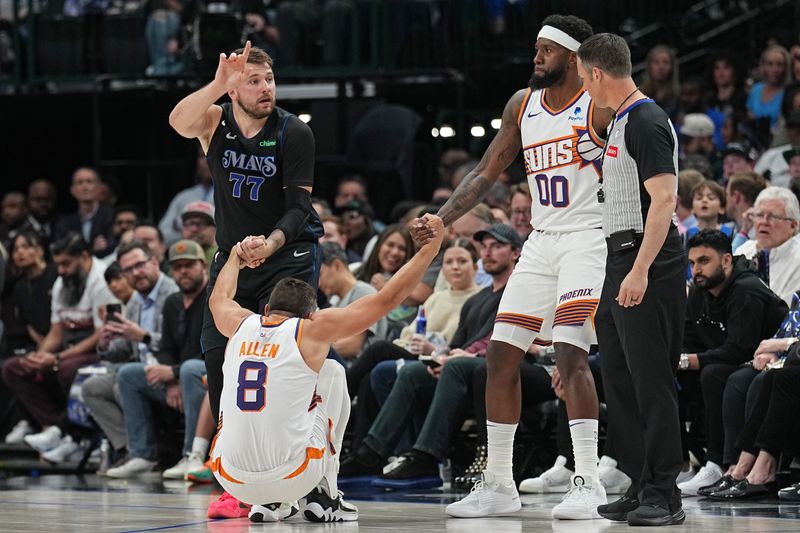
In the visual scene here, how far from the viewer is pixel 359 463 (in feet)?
28.3

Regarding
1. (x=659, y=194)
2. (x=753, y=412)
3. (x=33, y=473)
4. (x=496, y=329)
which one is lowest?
(x=33, y=473)

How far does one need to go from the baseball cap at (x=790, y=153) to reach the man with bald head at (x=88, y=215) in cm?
668

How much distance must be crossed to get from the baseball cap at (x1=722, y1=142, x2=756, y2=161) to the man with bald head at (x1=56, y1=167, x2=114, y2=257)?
6184mm

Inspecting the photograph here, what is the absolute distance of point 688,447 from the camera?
8.11 meters

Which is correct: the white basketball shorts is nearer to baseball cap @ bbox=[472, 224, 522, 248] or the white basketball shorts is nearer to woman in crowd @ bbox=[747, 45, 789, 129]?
baseball cap @ bbox=[472, 224, 522, 248]

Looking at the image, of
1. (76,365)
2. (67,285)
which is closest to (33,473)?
(76,365)

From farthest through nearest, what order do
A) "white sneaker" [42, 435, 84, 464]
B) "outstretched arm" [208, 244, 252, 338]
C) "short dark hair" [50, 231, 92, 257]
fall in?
"short dark hair" [50, 231, 92, 257] < "white sneaker" [42, 435, 84, 464] < "outstretched arm" [208, 244, 252, 338]

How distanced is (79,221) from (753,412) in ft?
27.5

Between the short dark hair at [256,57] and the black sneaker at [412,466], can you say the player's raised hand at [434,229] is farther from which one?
the black sneaker at [412,466]

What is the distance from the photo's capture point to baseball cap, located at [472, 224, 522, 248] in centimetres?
858

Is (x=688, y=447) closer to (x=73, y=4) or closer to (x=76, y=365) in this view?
(x=76, y=365)

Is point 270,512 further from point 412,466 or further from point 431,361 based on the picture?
point 431,361

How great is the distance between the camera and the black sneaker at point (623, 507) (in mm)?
5973

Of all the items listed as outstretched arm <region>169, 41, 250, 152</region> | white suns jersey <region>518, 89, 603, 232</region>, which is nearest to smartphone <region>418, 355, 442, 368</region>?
white suns jersey <region>518, 89, 603, 232</region>
